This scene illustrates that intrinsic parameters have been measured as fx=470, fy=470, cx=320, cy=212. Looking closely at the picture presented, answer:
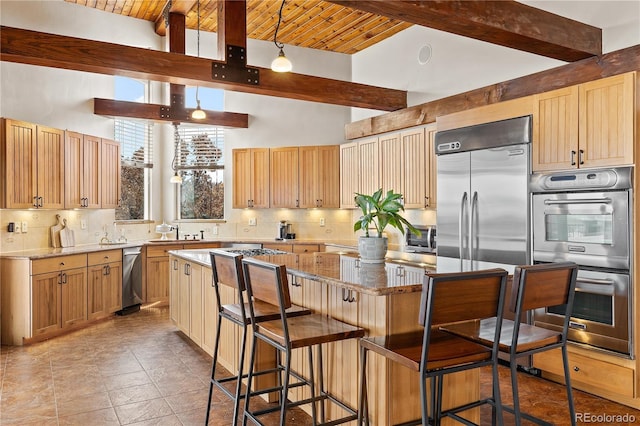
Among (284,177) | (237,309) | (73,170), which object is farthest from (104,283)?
(237,309)

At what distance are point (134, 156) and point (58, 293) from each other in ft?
8.82

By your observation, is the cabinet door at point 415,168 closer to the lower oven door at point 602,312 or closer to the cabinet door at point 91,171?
the lower oven door at point 602,312

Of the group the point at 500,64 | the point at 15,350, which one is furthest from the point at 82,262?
the point at 500,64

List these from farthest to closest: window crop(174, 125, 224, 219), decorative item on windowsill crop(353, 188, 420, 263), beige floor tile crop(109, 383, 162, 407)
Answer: window crop(174, 125, 224, 219) → beige floor tile crop(109, 383, 162, 407) → decorative item on windowsill crop(353, 188, 420, 263)

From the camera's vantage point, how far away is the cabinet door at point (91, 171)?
5.87 meters

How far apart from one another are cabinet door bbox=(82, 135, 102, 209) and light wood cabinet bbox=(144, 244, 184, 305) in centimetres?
97

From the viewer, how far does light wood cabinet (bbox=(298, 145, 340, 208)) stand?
6.86 m

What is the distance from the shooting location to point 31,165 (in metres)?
5.07

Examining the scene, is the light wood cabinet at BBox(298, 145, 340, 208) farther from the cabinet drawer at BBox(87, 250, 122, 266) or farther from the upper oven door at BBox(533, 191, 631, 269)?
the upper oven door at BBox(533, 191, 631, 269)

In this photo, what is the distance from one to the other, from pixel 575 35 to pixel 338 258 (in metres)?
2.57

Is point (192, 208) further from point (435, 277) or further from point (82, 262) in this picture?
point (435, 277)

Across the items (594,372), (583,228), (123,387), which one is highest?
(583,228)

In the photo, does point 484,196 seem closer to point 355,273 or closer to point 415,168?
point 415,168

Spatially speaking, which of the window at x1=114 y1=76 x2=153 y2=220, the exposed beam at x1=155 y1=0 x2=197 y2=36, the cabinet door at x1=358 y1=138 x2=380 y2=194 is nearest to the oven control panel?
the cabinet door at x1=358 y1=138 x2=380 y2=194
